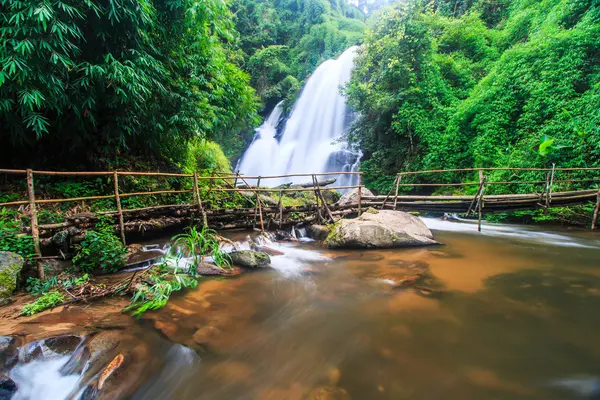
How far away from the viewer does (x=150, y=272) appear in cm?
378

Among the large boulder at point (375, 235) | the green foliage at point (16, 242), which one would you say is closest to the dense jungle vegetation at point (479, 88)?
the large boulder at point (375, 235)

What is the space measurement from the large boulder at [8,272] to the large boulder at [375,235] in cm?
493

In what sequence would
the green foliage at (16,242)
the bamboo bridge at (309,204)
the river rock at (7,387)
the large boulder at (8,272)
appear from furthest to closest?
the bamboo bridge at (309,204), the green foliage at (16,242), the large boulder at (8,272), the river rock at (7,387)

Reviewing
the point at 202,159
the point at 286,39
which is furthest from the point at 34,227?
the point at 286,39

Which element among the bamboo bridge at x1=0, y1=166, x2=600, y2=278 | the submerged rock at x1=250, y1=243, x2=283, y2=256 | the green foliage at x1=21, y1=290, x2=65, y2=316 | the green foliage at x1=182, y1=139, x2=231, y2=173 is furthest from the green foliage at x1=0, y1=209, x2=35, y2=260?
the green foliage at x1=182, y1=139, x2=231, y2=173

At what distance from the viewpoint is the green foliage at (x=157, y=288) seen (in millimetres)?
3180

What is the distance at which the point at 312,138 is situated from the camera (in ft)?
54.3

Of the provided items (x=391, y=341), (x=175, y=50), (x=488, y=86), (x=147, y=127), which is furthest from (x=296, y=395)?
(x=488, y=86)

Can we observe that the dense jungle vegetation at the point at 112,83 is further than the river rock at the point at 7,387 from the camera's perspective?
Yes

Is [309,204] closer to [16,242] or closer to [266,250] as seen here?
[266,250]

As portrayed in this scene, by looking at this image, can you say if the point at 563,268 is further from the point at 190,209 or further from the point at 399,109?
the point at 399,109

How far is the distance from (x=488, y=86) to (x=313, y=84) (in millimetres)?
12275

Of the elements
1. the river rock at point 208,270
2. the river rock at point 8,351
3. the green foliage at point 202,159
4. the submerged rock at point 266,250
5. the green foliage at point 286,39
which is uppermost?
the green foliage at point 286,39

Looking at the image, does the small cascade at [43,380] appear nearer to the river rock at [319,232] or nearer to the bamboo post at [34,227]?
the bamboo post at [34,227]
